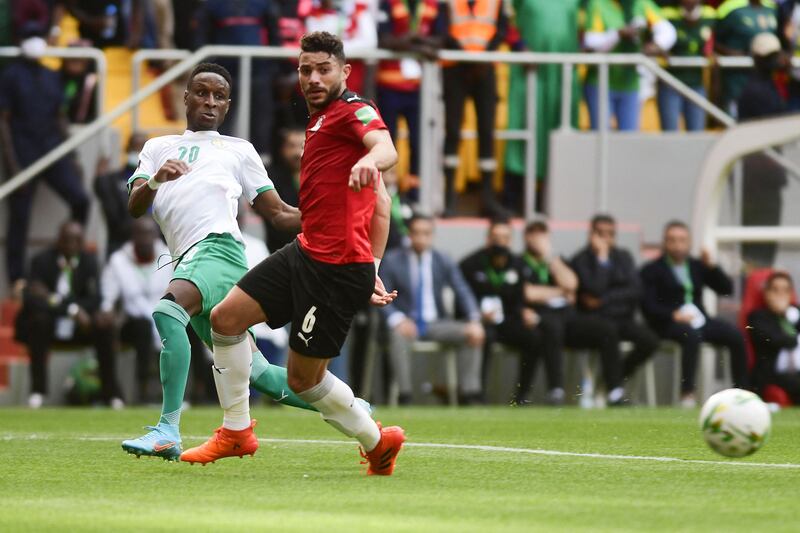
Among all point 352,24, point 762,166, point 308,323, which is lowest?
point 308,323

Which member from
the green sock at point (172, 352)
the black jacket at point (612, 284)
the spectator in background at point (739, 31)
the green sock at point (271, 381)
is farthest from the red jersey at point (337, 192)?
the spectator in background at point (739, 31)

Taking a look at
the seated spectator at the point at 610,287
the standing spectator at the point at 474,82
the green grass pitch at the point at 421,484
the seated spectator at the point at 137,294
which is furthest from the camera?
the standing spectator at the point at 474,82

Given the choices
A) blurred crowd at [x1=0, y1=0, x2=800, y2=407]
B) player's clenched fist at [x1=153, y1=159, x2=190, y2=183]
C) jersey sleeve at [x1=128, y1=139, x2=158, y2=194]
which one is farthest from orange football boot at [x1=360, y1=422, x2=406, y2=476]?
blurred crowd at [x1=0, y1=0, x2=800, y2=407]

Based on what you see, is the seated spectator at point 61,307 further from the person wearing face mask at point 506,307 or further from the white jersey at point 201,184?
the white jersey at point 201,184

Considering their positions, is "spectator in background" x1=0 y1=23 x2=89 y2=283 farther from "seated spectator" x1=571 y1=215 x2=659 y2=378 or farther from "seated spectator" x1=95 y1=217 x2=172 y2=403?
"seated spectator" x1=571 y1=215 x2=659 y2=378

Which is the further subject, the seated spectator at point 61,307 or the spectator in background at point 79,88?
the spectator in background at point 79,88

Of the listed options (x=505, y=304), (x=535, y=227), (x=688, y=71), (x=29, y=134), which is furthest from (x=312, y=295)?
(x=688, y=71)

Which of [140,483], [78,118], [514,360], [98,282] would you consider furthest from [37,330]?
[140,483]

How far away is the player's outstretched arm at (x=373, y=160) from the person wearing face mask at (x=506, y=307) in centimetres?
895

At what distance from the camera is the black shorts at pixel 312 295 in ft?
25.8

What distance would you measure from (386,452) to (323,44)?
1.92 meters

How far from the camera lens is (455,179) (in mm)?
18125

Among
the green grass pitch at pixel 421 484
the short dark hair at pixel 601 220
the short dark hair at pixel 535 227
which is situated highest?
the short dark hair at pixel 601 220

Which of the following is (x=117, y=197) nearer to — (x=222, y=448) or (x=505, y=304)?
(x=505, y=304)
